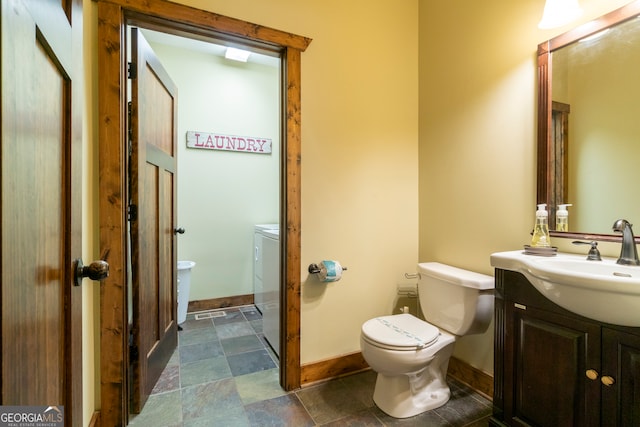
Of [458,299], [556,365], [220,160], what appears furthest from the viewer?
[220,160]

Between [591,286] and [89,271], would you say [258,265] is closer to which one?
[89,271]

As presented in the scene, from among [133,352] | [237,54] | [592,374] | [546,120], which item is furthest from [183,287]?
[546,120]

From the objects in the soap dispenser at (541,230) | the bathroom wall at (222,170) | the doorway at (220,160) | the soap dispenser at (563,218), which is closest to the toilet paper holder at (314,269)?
the doorway at (220,160)

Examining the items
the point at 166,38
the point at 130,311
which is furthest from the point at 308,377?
the point at 166,38

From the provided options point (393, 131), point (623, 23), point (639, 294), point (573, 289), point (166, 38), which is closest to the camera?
point (639, 294)

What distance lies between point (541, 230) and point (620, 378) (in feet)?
2.08

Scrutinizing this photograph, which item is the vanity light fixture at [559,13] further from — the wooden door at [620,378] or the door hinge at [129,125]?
the door hinge at [129,125]

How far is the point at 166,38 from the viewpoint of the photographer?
2.82 m

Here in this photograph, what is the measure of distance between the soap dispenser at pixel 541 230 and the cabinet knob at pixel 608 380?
1.82 ft

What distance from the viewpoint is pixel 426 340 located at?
1.51 meters

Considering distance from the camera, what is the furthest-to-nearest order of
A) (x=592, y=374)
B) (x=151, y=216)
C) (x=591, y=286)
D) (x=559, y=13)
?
1. (x=151, y=216)
2. (x=559, y=13)
3. (x=592, y=374)
4. (x=591, y=286)

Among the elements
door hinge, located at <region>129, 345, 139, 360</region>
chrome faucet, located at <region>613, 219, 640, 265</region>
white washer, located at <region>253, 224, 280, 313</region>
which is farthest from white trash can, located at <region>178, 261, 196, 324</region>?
chrome faucet, located at <region>613, 219, 640, 265</region>

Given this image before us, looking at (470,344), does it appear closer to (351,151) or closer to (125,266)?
(351,151)

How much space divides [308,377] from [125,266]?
4.02ft
